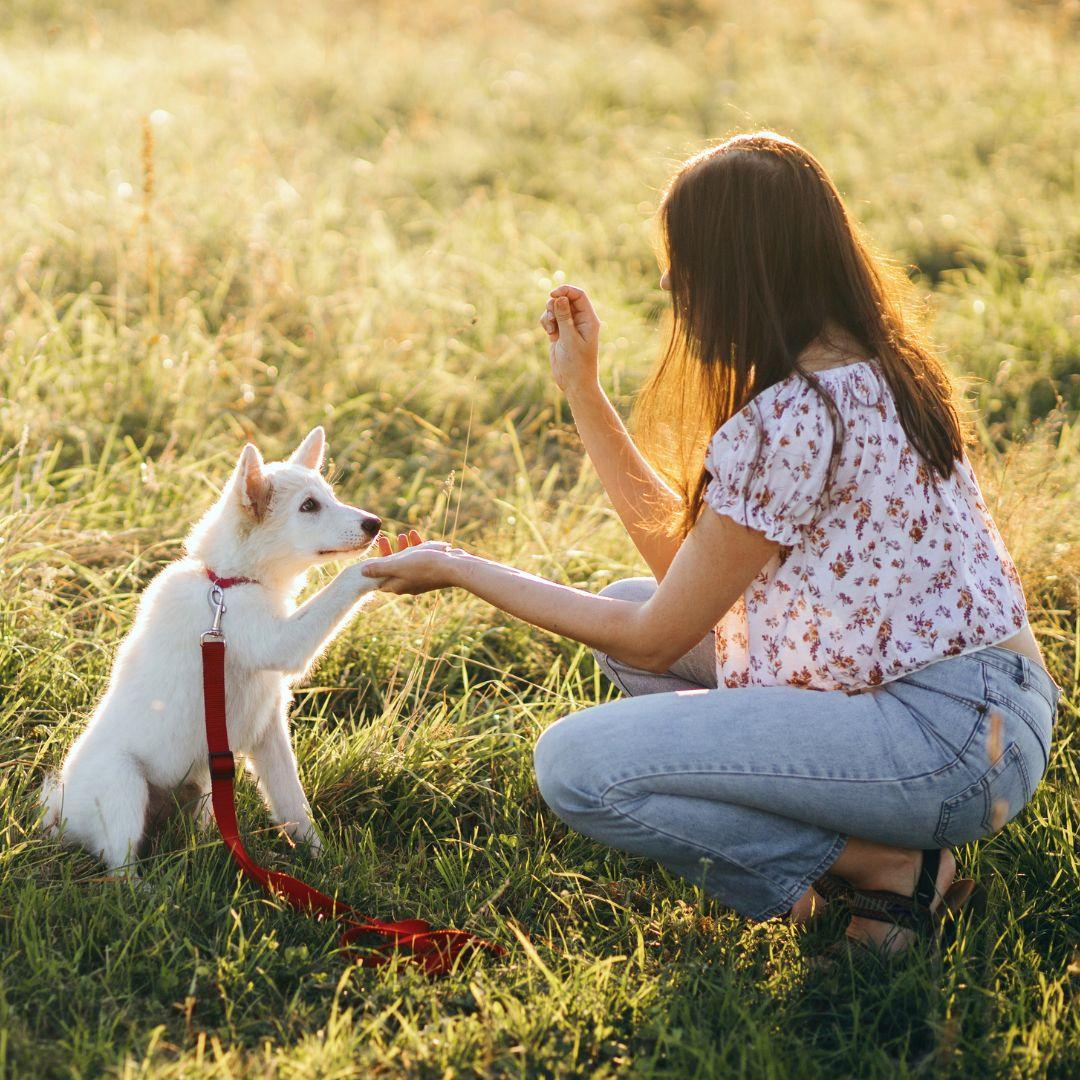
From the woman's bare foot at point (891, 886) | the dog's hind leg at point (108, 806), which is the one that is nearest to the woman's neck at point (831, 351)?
the woman's bare foot at point (891, 886)

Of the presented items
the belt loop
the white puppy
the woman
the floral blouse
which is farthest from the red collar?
the belt loop

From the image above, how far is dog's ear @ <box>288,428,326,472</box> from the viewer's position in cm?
296

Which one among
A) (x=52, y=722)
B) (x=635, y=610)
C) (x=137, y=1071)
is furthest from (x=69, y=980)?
(x=635, y=610)

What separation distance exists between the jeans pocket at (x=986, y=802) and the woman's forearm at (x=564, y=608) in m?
0.65

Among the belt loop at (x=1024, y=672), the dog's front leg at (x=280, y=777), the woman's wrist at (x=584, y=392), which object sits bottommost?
the dog's front leg at (x=280, y=777)

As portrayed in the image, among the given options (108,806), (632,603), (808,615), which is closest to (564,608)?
(632,603)

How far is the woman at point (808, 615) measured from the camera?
87.1 inches

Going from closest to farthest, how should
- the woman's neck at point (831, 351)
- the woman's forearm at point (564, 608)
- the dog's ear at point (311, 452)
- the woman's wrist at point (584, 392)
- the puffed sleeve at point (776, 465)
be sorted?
the puffed sleeve at point (776, 465)
the woman's neck at point (831, 351)
the woman's forearm at point (564, 608)
the woman's wrist at point (584, 392)
the dog's ear at point (311, 452)

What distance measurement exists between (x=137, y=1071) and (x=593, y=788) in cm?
95

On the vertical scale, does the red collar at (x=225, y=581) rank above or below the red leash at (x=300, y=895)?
above

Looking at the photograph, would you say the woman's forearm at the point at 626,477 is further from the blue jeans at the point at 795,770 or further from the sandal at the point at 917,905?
the sandal at the point at 917,905

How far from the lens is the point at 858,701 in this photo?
7.46ft

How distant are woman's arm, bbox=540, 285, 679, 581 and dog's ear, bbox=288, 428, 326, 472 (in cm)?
63

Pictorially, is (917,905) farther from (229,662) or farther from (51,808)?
(51,808)
